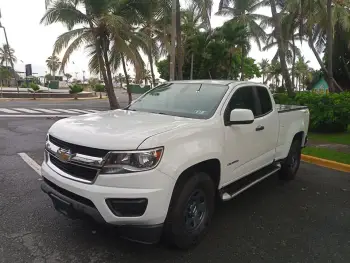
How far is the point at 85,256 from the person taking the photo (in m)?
3.19

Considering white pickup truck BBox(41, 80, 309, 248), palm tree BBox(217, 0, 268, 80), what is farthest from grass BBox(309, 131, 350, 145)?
palm tree BBox(217, 0, 268, 80)

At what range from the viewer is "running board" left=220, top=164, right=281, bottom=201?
3.83 metres

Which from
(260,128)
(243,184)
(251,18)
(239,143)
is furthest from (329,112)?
(251,18)

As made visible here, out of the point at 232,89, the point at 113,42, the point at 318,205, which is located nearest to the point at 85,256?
the point at 232,89

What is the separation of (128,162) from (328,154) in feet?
21.0

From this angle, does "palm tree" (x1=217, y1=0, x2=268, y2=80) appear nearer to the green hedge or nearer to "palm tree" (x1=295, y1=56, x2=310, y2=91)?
the green hedge

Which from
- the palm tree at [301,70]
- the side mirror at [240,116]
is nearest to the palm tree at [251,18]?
the side mirror at [240,116]

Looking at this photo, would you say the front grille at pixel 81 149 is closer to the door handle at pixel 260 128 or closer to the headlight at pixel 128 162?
the headlight at pixel 128 162

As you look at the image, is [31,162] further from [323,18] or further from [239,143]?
[323,18]

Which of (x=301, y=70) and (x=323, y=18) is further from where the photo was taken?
(x=301, y=70)

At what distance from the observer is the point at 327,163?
721 cm

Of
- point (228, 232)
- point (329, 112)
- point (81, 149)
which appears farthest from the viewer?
point (329, 112)

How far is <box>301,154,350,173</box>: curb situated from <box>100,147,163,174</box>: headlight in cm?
550

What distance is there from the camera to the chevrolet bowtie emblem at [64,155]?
3.14 meters
